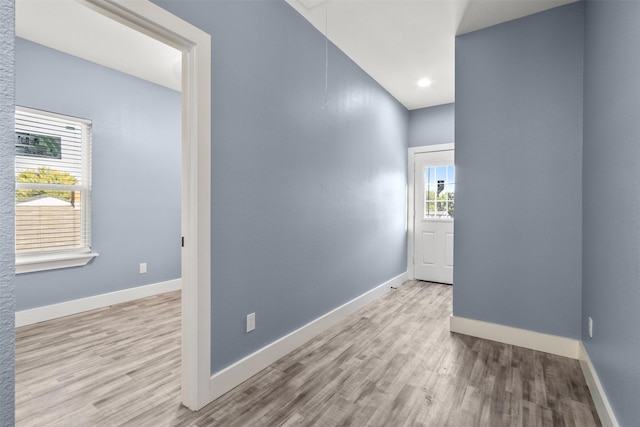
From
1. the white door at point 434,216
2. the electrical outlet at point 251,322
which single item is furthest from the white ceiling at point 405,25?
the electrical outlet at point 251,322

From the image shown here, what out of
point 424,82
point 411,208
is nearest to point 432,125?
point 424,82

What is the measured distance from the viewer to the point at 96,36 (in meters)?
2.94

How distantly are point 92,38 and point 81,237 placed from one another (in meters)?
2.04

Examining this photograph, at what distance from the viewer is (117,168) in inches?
146

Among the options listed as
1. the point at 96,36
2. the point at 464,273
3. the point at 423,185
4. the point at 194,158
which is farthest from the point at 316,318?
the point at 96,36

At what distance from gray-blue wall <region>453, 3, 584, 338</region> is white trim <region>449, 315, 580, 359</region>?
5 cm

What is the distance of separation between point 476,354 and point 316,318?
133 cm

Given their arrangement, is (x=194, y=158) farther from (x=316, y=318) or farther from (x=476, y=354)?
(x=476, y=354)

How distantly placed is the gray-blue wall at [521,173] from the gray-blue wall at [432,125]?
73.3 inches

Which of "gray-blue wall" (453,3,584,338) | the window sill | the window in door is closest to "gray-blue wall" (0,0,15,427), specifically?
"gray-blue wall" (453,3,584,338)

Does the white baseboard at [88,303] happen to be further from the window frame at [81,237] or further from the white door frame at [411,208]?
the white door frame at [411,208]

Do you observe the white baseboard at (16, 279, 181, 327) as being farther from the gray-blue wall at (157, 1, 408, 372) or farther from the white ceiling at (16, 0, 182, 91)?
the white ceiling at (16, 0, 182, 91)

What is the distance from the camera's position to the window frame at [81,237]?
3.04 m

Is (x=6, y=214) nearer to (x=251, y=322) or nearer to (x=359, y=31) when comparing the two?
(x=251, y=322)
